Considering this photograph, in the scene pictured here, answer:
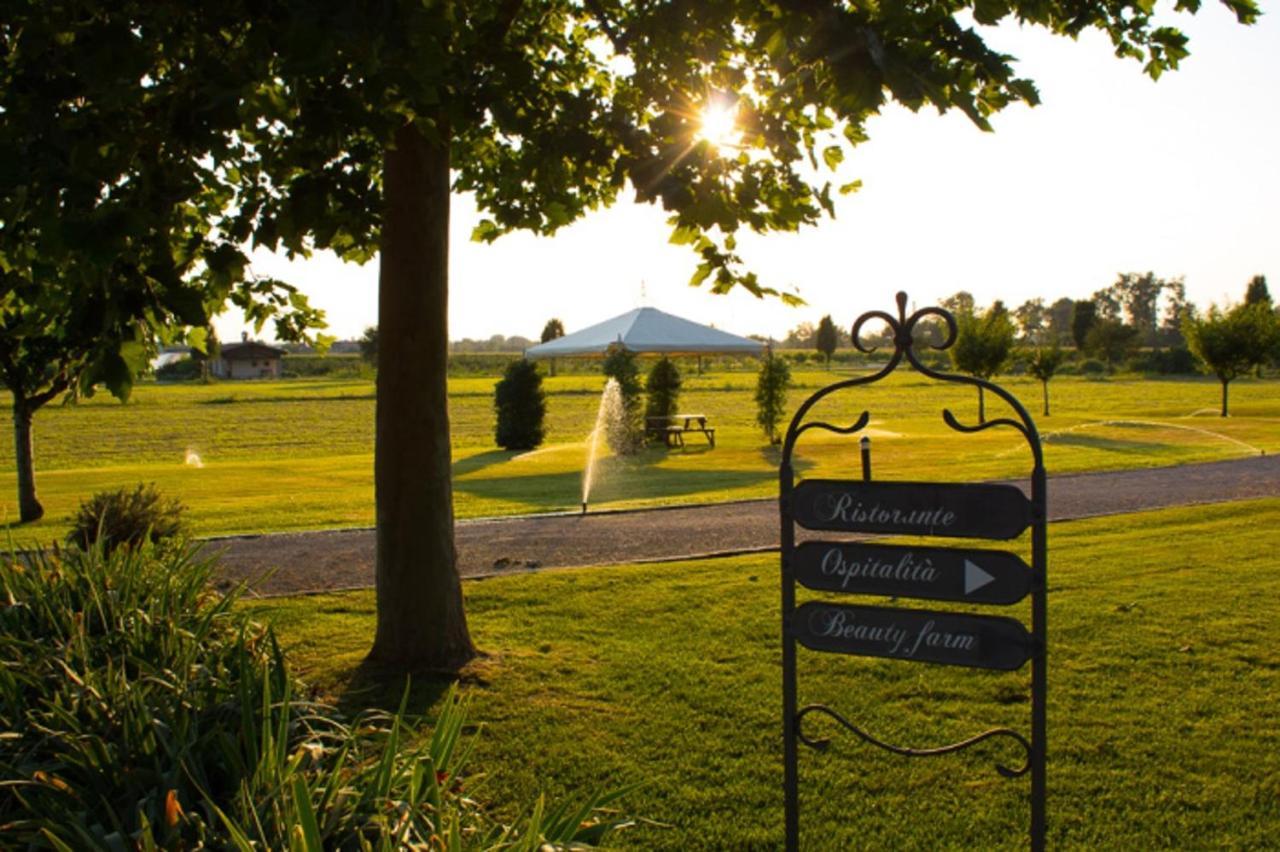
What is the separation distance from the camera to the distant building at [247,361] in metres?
104

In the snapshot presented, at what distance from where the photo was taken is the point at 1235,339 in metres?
32.3

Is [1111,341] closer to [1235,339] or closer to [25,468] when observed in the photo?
[1235,339]

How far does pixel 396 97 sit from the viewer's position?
189 inches

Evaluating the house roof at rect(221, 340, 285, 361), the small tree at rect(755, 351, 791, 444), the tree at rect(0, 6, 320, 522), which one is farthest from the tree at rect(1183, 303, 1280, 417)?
the house roof at rect(221, 340, 285, 361)

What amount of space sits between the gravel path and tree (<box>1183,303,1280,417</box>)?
18245mm

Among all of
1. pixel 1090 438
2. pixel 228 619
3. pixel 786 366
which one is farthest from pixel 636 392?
pixel 228 619

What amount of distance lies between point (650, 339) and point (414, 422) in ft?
60.1

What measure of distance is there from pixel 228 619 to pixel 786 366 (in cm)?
2238

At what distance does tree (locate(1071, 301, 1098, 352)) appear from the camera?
90588 mm

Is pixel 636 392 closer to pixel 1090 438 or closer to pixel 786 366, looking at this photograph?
pixel 786 366

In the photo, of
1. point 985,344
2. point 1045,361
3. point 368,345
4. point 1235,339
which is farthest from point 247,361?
point 1235,339

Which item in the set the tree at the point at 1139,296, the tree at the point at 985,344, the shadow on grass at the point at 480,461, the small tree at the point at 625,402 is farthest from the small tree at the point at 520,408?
the tree at the point at 1139,296

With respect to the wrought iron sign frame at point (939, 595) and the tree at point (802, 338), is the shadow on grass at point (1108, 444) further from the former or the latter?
the tree at point (802, 338)

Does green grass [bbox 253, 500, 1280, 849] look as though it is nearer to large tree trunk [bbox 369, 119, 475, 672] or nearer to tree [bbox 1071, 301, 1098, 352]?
large tree trunk [bbox 369, 119, 475, 672]
